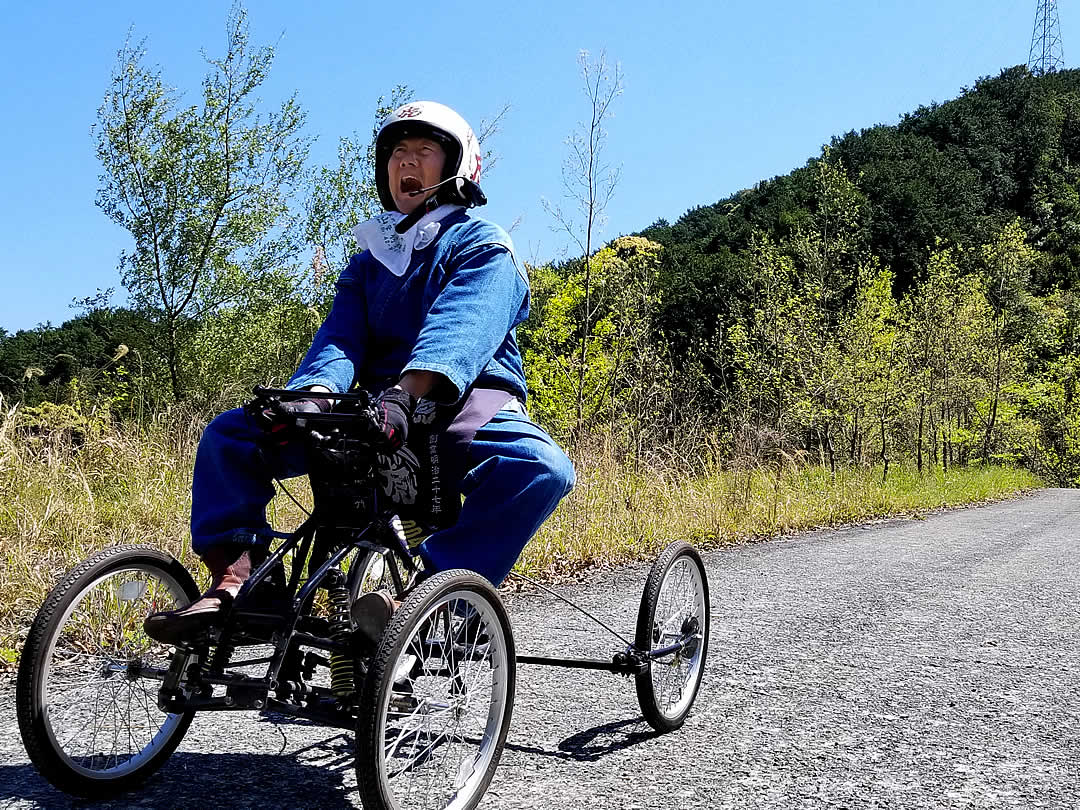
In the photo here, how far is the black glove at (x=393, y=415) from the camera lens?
213 cm

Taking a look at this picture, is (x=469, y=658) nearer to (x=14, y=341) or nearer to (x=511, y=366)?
(x=511, y=366)

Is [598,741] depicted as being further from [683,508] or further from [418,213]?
[683,508]

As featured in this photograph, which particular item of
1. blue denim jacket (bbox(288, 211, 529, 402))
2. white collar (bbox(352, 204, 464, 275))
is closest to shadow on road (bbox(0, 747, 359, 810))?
blue denim jacket (bbox(288, 211, 529, 402))

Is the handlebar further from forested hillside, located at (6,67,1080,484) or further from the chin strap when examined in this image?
forested hillside, located at (6,67,1080,484)

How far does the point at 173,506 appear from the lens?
4.92 m

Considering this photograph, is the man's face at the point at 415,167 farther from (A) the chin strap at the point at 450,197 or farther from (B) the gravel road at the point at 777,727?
(B) the gravel road at the point at 777,727

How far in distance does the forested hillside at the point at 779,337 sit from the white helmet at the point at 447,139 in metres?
3.82

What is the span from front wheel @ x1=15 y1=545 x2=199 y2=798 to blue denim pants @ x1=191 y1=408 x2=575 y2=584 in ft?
0.57

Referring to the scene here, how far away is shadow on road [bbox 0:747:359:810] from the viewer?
7.38ft

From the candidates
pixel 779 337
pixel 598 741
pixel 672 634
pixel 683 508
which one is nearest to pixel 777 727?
pixel 672 634

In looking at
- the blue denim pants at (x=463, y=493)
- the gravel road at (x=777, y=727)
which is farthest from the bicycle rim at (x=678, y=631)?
the blue denim pants at (x=463, y=493)

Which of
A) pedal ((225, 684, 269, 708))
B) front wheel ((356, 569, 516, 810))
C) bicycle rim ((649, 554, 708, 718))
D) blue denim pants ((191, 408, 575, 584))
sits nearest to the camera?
front wheel ((356, 569, 516, 810))

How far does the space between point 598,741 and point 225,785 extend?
3.91 ft

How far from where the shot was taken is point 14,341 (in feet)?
59.5
